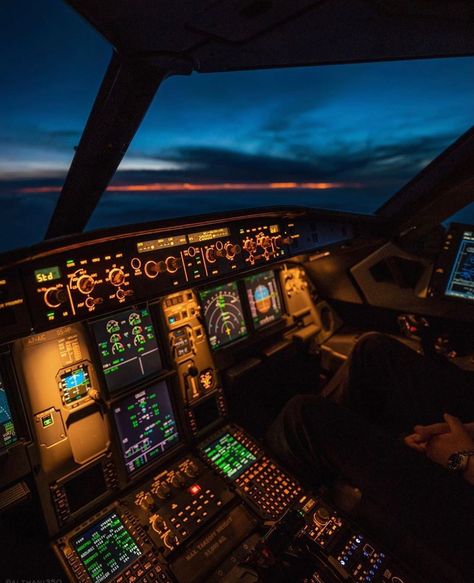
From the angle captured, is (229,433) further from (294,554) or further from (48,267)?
(48,267)

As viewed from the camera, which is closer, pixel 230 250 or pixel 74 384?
pixel 74 384

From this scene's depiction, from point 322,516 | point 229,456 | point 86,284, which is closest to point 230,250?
point 86,284

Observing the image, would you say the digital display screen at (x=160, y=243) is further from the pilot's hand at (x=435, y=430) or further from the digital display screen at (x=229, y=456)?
the pilot's hand at (x=435, y=430)

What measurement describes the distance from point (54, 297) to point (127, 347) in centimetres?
52

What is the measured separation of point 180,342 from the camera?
6.68 feet

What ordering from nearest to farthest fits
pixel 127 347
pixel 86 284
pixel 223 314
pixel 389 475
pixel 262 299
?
1. pixel 389 475
2. pixel 86 284
3. pixel 127 347
4. pixel 223 314
5. pixel 262 299

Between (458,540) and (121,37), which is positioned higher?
(121,37)

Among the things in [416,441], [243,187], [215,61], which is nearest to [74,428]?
[416,441]

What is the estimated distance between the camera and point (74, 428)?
5.28 feet

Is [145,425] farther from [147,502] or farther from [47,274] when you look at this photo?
[47,274]

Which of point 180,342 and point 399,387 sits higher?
point 180,342

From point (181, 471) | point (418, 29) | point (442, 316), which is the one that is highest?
point (418, 29)

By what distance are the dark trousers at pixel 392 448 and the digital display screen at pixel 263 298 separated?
0.74 meters

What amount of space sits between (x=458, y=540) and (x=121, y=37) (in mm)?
1776
